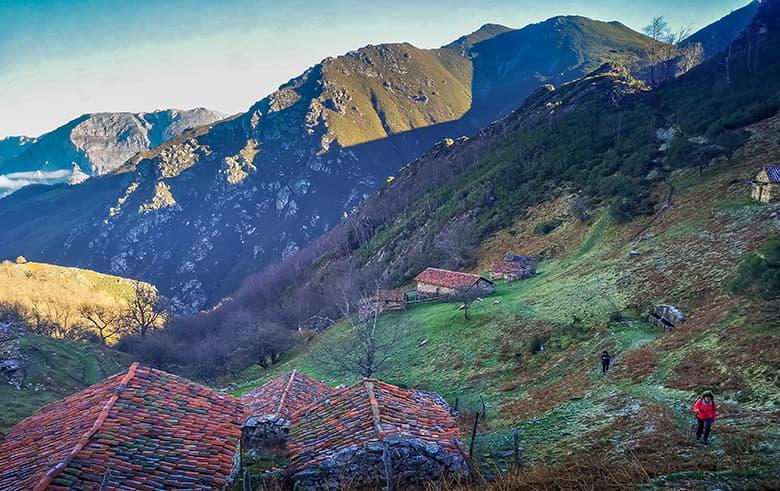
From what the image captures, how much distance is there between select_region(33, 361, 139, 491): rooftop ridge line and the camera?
29.4 ft

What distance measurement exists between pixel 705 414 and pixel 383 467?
9.76 meters

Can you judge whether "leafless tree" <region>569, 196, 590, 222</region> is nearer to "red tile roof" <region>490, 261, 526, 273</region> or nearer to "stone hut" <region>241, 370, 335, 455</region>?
"red tile roof" <region>490, 261, 526, 273</region>

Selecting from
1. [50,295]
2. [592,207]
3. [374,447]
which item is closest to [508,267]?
[592,207]

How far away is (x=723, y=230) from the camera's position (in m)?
35.2

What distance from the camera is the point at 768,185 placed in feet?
121

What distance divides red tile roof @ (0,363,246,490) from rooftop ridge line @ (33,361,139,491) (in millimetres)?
19

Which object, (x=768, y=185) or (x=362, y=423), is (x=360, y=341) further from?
(x=768, y=185)

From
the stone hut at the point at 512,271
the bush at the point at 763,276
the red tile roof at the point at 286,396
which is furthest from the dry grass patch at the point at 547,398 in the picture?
the stone hut at the point at 512,271

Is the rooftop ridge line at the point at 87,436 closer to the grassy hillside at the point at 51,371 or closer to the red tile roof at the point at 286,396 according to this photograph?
the red tile roof at the point at 286,396

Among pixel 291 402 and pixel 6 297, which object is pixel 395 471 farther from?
pixel 6 297

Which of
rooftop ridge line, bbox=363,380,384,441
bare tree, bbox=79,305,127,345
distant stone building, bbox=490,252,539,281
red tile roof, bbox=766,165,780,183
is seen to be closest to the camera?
rooftop ridge line, bbox=363,380,384,441

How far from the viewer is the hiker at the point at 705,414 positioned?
13.2 m

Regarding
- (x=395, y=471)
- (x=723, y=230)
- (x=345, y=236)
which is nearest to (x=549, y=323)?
(x=723, y=230)

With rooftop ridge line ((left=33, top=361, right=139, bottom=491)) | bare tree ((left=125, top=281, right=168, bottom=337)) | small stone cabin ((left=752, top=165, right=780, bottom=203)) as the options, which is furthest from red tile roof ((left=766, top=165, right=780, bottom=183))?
bare tree ((left=125, top=281, right=168, bottom=337))
